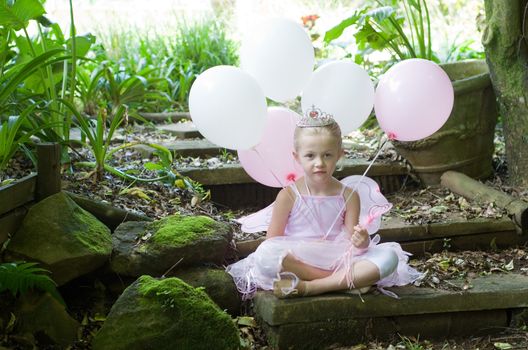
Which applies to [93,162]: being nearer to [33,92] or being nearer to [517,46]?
[33,92]

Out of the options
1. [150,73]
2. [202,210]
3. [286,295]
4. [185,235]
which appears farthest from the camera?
[150,73]

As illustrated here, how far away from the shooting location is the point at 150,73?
5.82 metres

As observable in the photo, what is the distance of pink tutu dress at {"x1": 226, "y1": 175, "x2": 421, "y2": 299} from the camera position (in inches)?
105

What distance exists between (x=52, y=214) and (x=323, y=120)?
1.17 metres

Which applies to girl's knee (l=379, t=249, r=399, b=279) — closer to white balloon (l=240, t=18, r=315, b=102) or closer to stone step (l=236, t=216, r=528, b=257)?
stone step (l=236, t=216, r=528, b=257)

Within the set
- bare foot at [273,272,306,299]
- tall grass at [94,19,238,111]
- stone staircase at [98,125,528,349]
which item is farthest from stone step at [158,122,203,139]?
bare foot at [273,272,306,299]

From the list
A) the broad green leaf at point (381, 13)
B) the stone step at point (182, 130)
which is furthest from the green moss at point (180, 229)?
the broad green leaf at point (381, 13)

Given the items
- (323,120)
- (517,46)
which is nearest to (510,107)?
(517,46)

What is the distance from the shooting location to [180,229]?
2.84m

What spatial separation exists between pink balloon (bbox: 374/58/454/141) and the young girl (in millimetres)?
267

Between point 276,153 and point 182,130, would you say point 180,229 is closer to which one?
point 276,153

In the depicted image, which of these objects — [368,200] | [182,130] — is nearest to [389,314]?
[368,200]

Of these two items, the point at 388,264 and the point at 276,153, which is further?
the point at 276,153

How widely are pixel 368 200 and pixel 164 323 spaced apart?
3.44 feet
